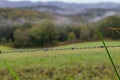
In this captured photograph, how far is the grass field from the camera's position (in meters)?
8.85

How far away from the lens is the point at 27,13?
94.5 metres

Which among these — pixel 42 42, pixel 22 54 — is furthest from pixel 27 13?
pixel 22 54

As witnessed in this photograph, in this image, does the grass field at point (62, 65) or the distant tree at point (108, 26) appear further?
the grass field at point (62, 65)

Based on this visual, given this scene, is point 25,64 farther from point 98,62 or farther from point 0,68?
point 98,62

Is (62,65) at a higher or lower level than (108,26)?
lower

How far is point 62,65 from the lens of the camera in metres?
9.95

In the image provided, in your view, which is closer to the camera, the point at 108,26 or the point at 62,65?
the point at 108,26

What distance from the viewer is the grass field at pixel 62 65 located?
8.85 metres

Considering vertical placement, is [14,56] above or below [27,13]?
above

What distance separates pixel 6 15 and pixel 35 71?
77.3m

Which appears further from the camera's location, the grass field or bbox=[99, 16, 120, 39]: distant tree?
the grass field

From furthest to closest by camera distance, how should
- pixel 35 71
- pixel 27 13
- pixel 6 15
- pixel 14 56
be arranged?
pixel 27 13, pixel 6 15, pixel 14 56, pixel 35 71

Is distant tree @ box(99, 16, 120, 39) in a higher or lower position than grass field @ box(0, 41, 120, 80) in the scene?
higher

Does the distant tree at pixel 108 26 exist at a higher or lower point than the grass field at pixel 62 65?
higher
